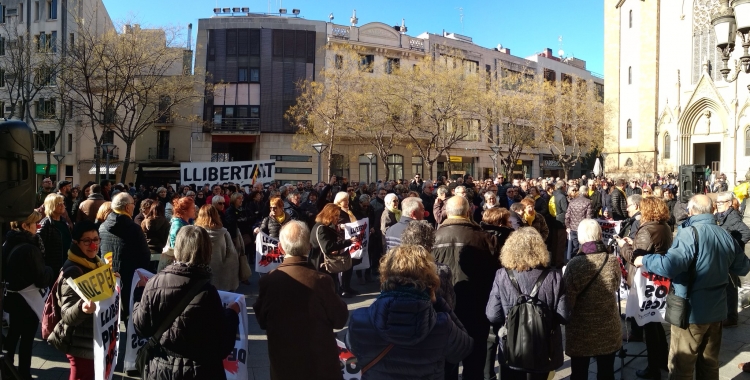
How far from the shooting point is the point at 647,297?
208 inches

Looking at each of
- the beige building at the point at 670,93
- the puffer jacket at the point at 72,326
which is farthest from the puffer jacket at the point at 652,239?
the beige building at the point at 670,93

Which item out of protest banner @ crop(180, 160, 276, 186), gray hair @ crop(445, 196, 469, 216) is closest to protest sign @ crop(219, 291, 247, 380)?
gray hair @ crop(445, 196, 469, 216)

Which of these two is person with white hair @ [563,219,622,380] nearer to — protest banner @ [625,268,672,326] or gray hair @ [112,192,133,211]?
protest banner @ [625,268,672,326]

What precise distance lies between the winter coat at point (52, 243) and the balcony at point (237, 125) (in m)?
31.9

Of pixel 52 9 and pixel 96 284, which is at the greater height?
pixel 52 9

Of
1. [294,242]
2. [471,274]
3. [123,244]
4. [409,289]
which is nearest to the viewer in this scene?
[409,289]

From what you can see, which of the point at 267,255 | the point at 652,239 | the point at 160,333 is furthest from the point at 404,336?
the point at 267,255

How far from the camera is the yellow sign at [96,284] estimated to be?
12.6 feet

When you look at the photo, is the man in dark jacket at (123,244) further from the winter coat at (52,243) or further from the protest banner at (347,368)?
the protest banner at (347,368)

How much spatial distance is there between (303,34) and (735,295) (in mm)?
35242

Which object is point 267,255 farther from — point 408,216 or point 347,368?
A: point 347,368

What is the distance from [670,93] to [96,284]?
149 ft

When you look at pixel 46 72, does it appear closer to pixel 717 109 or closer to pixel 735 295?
pixel 735 295

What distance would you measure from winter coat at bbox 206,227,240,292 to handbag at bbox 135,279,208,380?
215 centimetres
